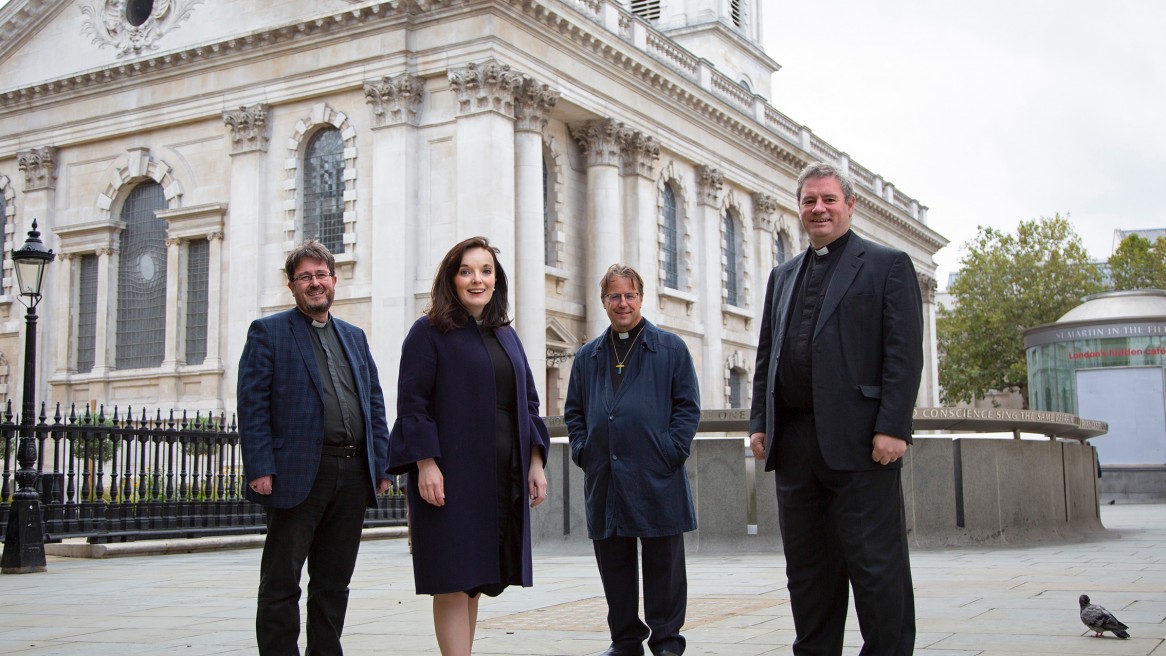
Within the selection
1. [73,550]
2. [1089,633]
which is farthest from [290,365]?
[73,550]

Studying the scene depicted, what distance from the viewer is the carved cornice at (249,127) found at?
1229 inches

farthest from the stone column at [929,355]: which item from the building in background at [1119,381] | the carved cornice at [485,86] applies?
the carved cornice at [485,86]

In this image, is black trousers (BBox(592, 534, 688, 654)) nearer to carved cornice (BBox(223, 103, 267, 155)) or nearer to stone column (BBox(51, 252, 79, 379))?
carved cornice (BBox(223, 103, 267, 155))

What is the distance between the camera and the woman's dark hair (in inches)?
220

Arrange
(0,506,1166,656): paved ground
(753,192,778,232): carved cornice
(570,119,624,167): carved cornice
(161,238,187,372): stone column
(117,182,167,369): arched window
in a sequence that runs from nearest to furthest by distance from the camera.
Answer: (0,506,1166,656): paved ground
(161,238,187,372): stone column
(570,119,624,167): carved cornice
(117,182,167,369): arched window
(753,192,778,232): carved cornice

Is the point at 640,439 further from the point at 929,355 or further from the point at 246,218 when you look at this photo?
the point at 929,355

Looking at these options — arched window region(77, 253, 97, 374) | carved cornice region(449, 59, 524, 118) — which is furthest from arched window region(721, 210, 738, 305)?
arched window region(77, 253, 97, 374)

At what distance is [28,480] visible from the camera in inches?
554

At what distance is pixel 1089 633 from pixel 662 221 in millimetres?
29396

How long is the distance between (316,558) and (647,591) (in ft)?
6.04

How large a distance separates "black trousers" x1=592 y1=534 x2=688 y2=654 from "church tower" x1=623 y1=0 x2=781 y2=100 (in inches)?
1614

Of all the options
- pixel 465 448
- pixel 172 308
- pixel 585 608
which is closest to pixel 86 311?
pixel 172 308

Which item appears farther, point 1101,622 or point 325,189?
point 325,189

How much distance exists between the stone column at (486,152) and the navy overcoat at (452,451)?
22007mm
